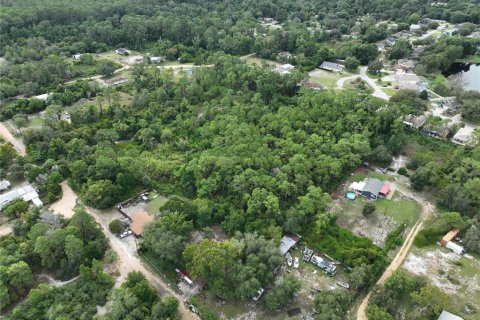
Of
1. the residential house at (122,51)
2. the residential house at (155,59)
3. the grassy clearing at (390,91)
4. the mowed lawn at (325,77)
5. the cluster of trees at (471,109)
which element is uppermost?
the cluster of trees at (471,109)

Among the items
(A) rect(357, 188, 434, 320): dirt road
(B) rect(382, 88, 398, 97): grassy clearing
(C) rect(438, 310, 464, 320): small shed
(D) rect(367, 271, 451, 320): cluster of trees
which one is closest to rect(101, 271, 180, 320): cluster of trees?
(A) rect(357, 188, 434, 320): dirt road

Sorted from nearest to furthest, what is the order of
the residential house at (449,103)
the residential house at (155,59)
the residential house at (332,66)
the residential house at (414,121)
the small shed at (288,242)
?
the small shed at (288,242) < the residential house at (414,121) < the residential house at (449,103) < the residential house at (332,66) < the residential house at (155,59)

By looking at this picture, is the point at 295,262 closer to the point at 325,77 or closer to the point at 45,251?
the point at 45,251

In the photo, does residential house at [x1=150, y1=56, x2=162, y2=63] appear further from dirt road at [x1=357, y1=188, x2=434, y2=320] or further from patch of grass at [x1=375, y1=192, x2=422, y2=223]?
dirt road at [x1=357, y1=188, x2=434, y2=320]

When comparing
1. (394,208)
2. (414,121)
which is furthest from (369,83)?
(394,208)

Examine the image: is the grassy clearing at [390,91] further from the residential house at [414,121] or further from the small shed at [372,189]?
the small shed at [372,189]

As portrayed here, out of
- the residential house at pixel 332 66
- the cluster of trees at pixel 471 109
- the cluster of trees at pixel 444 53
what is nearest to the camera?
the cluster of trees at pixel 471 109

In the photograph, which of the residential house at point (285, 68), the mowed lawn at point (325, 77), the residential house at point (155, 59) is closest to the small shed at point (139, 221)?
the residential house at point (285, 68)
